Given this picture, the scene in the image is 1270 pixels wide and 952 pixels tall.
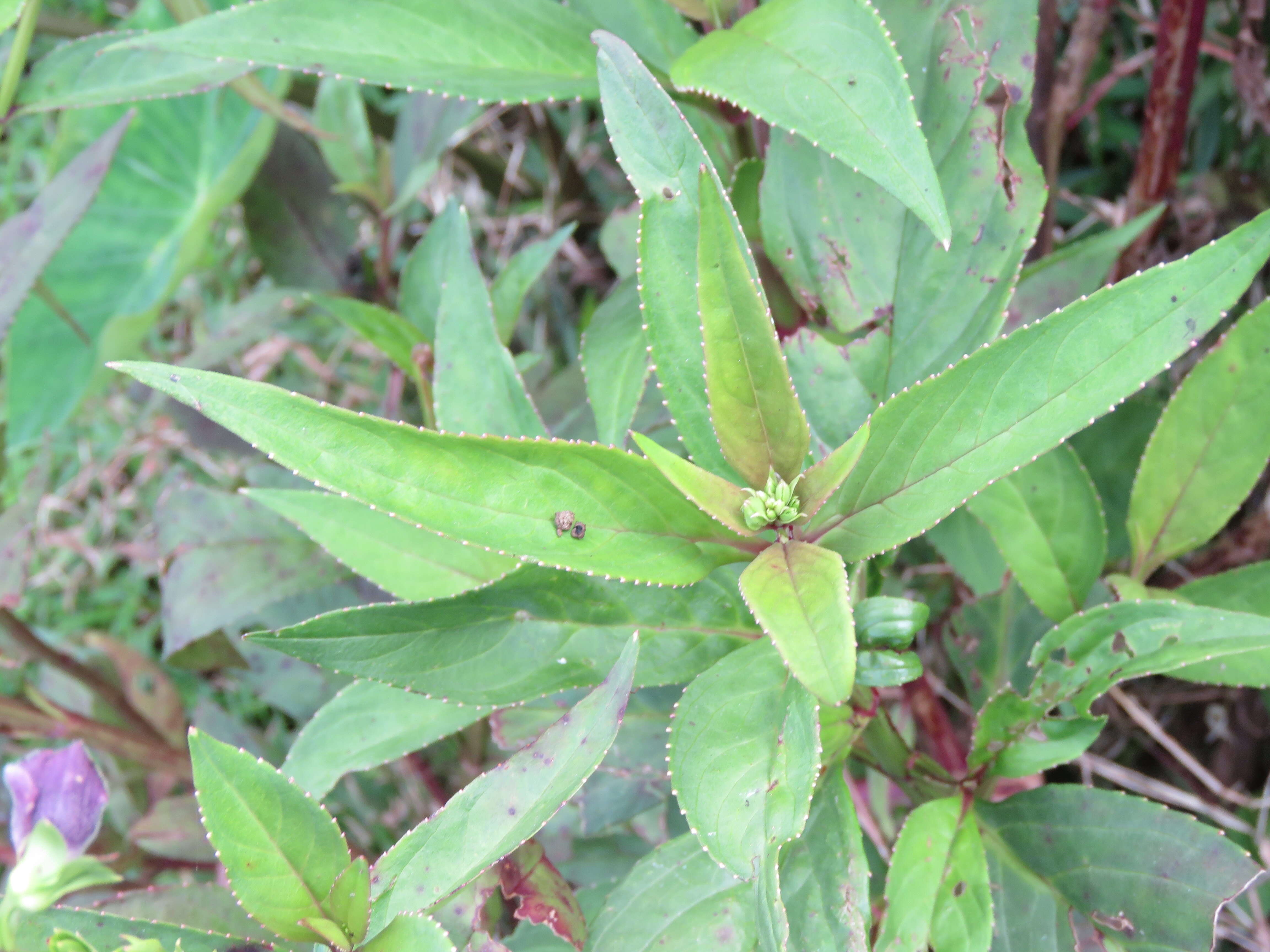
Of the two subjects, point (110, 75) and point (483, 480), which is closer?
point (483, 480)

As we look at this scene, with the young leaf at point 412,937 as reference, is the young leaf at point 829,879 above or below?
below

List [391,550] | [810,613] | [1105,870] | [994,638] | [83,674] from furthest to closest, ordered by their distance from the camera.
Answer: [83,674] → [994,638] → [391,550] → [1105,870] → [810,613]

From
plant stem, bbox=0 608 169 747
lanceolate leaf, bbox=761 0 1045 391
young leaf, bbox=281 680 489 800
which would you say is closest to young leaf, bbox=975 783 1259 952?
lanceolate leaf, bbox=761 0 1045 391

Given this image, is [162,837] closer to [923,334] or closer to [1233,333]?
[923,334]

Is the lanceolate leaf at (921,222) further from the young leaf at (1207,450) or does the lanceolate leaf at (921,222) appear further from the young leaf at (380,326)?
the young leaf at (380,326)

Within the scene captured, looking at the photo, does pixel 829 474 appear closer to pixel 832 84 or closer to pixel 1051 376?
pixel 1051 376

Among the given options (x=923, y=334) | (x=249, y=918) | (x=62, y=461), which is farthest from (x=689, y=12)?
(x=62, y=461)

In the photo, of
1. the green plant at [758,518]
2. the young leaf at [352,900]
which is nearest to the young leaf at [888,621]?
the green plant at [758,518]

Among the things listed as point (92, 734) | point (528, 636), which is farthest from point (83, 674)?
point (528, 636)
